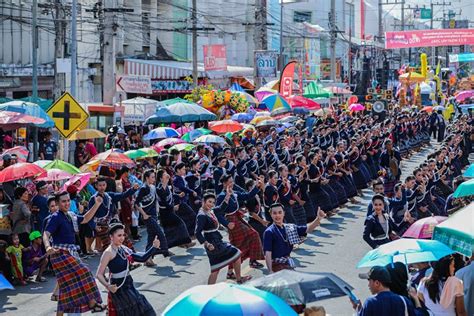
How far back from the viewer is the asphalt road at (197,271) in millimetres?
12945

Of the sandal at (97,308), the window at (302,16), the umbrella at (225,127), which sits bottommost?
the sandal at (97,308)

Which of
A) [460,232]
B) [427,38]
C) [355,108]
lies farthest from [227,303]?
[427,38]

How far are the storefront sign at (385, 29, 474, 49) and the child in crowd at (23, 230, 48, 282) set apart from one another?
5754cm

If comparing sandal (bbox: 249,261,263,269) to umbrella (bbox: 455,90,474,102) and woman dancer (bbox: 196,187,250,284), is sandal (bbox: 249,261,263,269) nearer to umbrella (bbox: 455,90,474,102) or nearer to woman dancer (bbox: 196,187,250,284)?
woman dancer (bbox: 196,187,250,284)

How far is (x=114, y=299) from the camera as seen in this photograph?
1055cm

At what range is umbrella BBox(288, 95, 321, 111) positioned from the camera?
3815 centimetres

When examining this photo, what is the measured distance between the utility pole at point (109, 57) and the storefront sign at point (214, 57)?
10353 millimetres

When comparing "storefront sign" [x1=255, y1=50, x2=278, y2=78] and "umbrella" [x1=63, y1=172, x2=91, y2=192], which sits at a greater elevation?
"storefront sign" [x1=255, y1=50, x2=278, y2=78]

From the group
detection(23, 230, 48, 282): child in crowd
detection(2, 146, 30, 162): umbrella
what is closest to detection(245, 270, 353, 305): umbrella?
detection(23, 230, 48, 282): child in crowd

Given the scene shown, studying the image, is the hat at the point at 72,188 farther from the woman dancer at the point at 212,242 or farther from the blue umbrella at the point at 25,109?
the blue umbrella at the point at 25,109

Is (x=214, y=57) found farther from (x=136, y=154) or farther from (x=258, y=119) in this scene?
(x=136, y=154)

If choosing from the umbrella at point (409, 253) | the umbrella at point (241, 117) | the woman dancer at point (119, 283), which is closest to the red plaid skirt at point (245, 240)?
the woman dancer at point (119, 283)

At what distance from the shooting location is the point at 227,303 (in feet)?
21.5

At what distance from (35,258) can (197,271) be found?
2.43 meters
